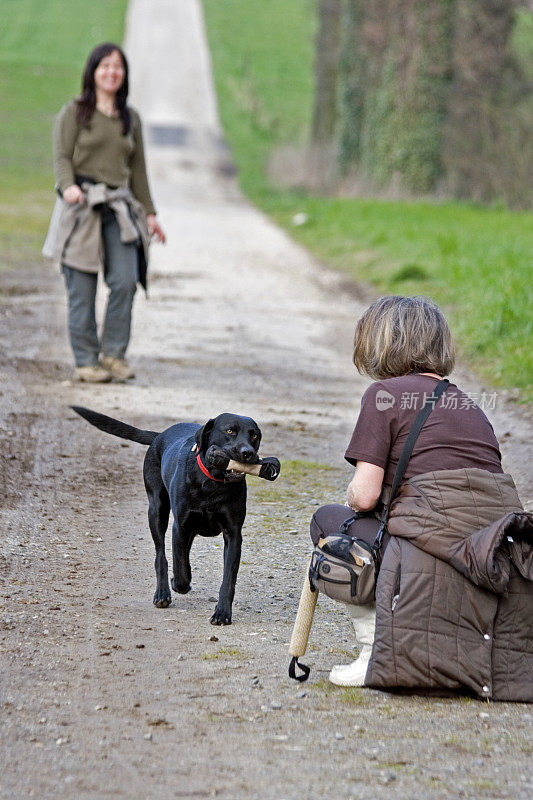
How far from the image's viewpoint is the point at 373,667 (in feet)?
13.2

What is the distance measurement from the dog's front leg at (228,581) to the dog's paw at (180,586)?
0.80 feet

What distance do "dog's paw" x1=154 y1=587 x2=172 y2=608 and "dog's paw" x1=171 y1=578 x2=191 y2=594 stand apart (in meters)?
0.06

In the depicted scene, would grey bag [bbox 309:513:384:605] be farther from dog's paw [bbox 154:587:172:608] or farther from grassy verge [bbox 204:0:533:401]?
grassy verge [bbox 204:0:533:401]

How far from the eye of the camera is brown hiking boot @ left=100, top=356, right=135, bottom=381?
9.33 metres

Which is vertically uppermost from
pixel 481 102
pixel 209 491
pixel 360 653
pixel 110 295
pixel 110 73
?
pixel 481 102

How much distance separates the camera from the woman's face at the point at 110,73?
340 inches

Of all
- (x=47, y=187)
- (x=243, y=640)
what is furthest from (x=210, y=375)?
(x=47, y=187)

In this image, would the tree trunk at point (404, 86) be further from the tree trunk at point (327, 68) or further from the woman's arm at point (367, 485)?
the woman's arm at point (367, 485)

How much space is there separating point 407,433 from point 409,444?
0.17ft

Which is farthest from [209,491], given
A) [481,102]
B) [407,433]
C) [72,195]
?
[481,102]

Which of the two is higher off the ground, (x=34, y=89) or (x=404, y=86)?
(x=404, y=86)

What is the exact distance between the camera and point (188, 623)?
15.7 ft

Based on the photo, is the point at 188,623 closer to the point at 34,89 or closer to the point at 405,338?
the point at 405,338

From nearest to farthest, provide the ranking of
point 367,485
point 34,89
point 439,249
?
point 367,485, point 439,249, point 34,89
